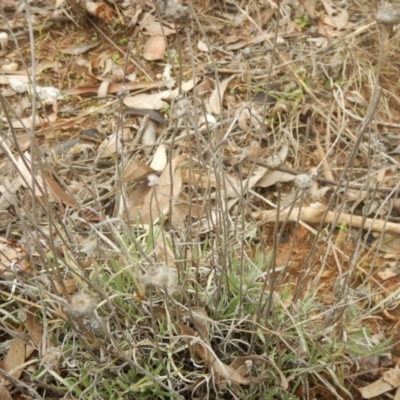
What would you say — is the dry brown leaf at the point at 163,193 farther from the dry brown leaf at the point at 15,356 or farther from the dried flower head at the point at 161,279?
the dried flower head at the point at 161,279

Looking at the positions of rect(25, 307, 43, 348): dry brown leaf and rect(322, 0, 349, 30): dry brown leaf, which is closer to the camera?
rect(25, 307, 43, 348): dry brown leaf

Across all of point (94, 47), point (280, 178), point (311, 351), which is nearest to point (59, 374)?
point (311, 351)

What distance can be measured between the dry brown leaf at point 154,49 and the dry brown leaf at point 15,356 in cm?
117

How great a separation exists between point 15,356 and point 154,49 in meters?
1.24

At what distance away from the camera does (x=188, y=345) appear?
130 cm

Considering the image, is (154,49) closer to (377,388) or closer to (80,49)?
(80,49)

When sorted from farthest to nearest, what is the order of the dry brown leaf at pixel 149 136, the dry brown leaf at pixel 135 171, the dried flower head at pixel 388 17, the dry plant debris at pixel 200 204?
1. the dry brown leaf at pixel 149 136
2. the dry brown leaf at pixel 135 171
3. the dry plant debris at pixel 200 204
4. the dried flower head at pixel 388 17

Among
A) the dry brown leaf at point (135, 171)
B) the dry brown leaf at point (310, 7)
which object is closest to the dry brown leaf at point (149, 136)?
the dry brown leaf at point (135, 171)

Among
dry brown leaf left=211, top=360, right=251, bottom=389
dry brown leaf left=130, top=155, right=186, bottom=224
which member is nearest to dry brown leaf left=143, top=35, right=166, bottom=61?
dry brown leaf left=130, top=155, right=186, bottom=224

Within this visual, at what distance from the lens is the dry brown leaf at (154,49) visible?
2209mm

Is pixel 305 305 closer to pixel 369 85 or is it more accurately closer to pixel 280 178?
pixel 280 178

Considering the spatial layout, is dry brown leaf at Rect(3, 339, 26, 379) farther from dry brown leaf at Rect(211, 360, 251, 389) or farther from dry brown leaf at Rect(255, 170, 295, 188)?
dry brown leaf at Rect(255, 170, 295, 188)

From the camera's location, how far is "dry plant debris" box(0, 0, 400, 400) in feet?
3.92

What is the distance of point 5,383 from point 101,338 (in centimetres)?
24
